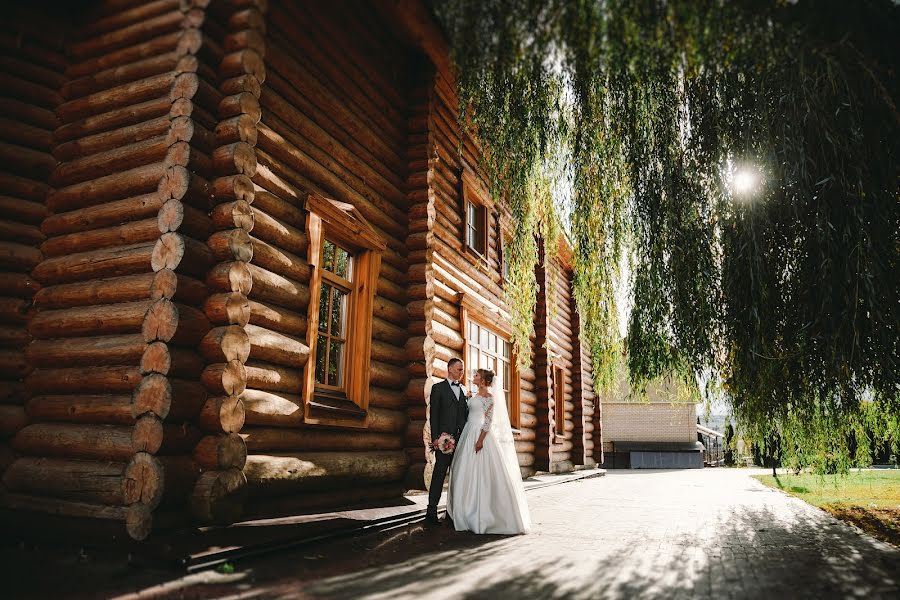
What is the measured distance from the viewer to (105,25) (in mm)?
6074

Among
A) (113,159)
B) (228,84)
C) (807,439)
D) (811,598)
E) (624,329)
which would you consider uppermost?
(228,84)

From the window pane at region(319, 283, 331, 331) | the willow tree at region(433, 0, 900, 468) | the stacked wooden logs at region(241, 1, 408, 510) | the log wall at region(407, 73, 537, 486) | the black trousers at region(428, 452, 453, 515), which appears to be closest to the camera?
the willow tree at region(433, 0, 900, 468)

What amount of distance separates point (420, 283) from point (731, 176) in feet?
13.8

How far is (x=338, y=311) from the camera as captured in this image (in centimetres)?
810

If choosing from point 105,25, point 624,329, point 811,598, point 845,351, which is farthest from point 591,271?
point 105,25

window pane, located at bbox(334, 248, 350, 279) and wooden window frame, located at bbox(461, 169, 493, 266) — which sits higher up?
wooden window frame, located at bbox(461, 169, 493, 266)

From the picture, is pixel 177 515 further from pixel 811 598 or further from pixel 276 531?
pixel 811 598

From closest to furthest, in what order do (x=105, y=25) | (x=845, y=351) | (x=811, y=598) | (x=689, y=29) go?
(x=811, y=598), (x=689, y=29), (x=845, y=351), (x=105, y=25)

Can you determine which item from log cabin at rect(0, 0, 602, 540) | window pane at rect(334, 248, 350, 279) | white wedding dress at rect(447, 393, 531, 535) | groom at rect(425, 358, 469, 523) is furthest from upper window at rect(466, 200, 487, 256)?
white wedding dress at rect(447, 393, 531, 535)

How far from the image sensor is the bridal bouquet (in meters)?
6.45

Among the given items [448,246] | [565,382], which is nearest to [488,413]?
[448,246]

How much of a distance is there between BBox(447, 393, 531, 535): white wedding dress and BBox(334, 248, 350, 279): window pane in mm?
2307

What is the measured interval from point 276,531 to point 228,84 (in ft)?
13.0

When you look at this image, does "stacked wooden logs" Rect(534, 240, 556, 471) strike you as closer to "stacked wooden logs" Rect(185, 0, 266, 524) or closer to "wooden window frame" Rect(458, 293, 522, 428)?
"wooden window frame" Rect(458, 293, 522, 428)
